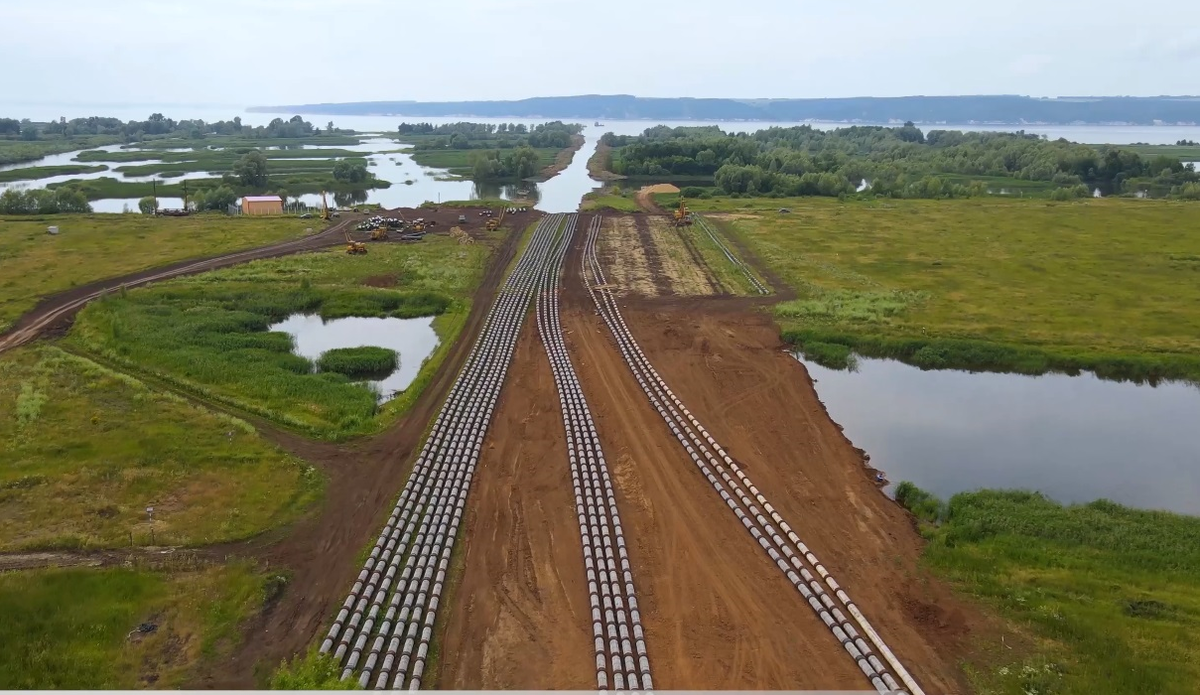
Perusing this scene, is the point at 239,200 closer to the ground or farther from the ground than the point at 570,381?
farther from the ground

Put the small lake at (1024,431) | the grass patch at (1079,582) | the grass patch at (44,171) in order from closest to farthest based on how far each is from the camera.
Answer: the grass patch at (1079,582) < the small lake at (1024,431) < the grass patch at (44,171)

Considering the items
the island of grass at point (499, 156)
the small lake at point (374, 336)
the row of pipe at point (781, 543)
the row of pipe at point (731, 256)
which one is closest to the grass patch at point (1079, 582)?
the row of pipe at point (781, 543)

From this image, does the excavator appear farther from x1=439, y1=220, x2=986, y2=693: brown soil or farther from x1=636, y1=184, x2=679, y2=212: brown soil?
x1=439, y1=220, x2=986, y2=693: brown soil

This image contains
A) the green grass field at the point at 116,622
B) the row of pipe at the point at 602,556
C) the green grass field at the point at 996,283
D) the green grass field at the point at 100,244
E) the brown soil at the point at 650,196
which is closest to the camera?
the green grass field at the point at 116,622

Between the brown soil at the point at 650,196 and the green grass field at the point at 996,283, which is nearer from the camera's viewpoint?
the green grass field at the point at 996,283

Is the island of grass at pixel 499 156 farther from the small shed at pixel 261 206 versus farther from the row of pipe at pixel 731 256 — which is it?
the row of pipe at pixel 731 256

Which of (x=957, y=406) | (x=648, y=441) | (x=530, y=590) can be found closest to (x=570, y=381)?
(x=648, y=441)

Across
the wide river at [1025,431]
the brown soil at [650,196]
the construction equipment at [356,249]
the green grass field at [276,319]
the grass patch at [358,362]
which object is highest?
the brown soil at [650,196]

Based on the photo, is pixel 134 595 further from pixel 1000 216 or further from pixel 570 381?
pixel 1000 216
